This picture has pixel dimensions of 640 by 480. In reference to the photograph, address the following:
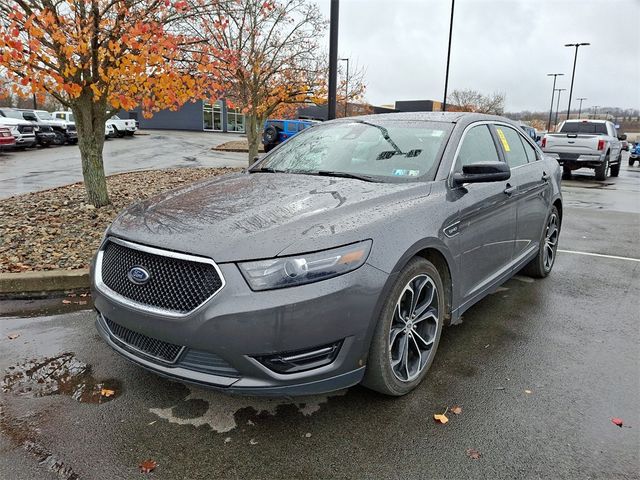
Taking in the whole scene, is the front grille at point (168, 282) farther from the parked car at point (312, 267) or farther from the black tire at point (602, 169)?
the black tire at point (602, 169)

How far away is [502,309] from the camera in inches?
171

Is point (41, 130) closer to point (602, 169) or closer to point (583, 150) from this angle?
point (583, 150)

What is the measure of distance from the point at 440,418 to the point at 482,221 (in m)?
1.48

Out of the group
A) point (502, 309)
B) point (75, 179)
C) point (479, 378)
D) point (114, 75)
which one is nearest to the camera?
point (479, 378)

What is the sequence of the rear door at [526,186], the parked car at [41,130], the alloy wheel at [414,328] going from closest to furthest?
1. the alloy wheel at [414,328]
2. the rear door at [526,186]
3. the parked car at [41,130]

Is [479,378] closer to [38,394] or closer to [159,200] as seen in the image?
[159,200]

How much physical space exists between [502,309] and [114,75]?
497 cm

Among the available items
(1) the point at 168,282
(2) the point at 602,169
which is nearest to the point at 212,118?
(2) the point at 602,169

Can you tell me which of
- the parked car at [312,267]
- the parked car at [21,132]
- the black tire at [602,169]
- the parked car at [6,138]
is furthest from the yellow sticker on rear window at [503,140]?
the parked car at [21,132]

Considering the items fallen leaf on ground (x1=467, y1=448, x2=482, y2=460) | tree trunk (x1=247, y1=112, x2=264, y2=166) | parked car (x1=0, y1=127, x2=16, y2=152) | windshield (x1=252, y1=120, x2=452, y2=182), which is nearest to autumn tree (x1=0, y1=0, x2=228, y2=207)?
windshield (x1=252, y1=120, x2=452, y2=182)

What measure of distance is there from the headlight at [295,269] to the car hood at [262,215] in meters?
0.04

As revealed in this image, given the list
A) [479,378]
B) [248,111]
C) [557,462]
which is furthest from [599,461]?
[248,111]

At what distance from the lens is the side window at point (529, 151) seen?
16.0 ft

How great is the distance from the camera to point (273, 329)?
7.36 feet
